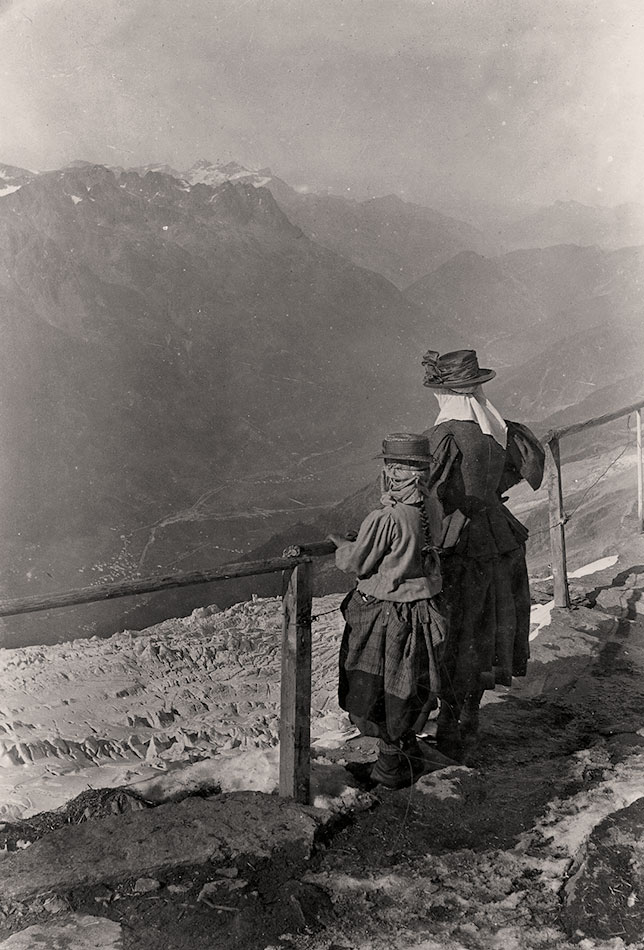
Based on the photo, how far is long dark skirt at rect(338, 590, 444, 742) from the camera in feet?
6.36

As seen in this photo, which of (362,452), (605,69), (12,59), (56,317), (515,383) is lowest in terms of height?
(362,452)

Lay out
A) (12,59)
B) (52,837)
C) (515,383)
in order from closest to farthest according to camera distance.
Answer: (52,837)
(12,59)
(515,383)

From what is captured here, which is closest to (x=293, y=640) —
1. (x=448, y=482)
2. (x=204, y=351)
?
(x=448, y=482)

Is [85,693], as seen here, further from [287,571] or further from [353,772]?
[287,571]

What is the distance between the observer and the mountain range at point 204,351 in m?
8.69

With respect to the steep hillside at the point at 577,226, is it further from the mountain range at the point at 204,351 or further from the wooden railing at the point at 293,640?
the wooden railing at the point at 293,640

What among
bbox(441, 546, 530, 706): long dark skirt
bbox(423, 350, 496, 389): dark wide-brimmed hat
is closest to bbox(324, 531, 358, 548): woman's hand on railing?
bbox(441, 546, 530, 706): long dark skirt

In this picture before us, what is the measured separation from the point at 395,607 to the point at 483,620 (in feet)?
1.84

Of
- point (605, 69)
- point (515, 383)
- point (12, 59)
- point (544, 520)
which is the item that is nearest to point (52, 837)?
point (12, 59)

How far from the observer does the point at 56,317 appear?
8930mm

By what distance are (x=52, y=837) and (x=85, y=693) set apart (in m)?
5.38

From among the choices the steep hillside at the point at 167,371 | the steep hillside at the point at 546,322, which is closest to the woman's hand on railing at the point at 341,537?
the steep hillside at the point at 167,371

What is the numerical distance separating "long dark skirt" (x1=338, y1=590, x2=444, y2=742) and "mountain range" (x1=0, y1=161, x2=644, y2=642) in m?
6.98

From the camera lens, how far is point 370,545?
1899mm
